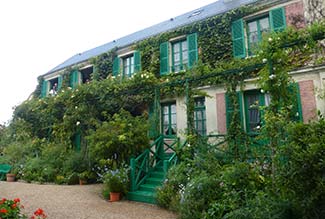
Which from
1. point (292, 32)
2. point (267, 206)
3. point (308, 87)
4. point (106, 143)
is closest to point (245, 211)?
point (267, 206)

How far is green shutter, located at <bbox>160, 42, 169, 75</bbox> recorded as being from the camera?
30.5 feet

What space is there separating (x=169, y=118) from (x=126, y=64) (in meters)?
3.66

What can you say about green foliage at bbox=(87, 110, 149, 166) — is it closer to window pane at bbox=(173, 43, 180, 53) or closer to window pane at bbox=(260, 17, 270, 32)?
window pane at bbox=(173, 43, 180, 53)

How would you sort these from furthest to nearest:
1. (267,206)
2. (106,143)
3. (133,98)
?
1. (133,98)
2. (106,143)
3. (267,206)

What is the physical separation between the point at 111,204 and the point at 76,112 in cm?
474

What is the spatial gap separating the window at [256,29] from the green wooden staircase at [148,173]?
451 centimetres

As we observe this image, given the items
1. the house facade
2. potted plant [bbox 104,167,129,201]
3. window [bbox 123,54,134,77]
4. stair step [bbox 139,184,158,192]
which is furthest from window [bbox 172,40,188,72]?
potted plant [bbox 104,167,129,201]

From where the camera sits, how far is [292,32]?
470cm

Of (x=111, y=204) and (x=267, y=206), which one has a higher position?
(x=267, y=206)

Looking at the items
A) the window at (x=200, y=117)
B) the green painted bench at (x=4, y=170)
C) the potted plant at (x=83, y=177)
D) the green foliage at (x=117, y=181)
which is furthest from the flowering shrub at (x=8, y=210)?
the green painted bench at (x=4, y=170)

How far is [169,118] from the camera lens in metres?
8.93

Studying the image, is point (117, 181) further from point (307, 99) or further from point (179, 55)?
point (179, 55)

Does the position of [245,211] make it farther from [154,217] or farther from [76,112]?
[76,112]

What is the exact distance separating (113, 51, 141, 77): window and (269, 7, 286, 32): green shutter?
5323 millimetres
